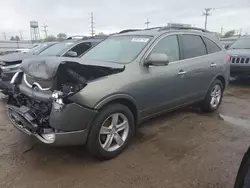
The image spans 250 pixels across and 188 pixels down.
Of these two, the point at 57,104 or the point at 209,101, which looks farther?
the point at 209,101

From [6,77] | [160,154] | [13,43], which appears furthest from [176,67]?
[13,43]

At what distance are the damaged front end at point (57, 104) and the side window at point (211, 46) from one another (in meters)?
2.50

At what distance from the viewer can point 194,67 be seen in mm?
4496

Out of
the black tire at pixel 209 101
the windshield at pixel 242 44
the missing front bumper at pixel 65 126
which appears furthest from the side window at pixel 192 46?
the windshield at pixel 242 44

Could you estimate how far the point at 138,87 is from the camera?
11.5ft

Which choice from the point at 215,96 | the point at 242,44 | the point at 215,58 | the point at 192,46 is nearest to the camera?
the point at 192,46

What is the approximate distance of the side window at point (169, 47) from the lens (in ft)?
13.0

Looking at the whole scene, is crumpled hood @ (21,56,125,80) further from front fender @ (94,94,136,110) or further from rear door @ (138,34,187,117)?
rear door @ (138,34,187,117)

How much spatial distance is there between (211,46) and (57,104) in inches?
145

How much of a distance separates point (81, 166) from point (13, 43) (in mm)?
41733

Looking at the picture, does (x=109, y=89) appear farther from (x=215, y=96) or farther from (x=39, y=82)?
(x=215, y=96)

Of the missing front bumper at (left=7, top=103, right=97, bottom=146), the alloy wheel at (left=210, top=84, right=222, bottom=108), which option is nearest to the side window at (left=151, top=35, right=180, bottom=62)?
the alloy wheel at (left=210, top=84, right=222, bottom=108)

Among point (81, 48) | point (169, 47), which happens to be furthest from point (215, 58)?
point (81, 48)

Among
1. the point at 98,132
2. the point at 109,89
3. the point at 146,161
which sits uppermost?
the point at 109,89
